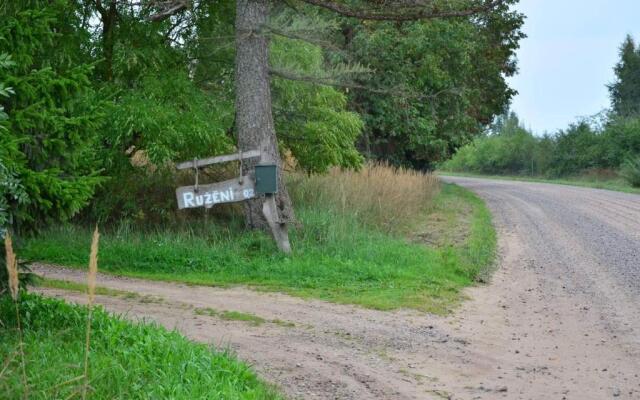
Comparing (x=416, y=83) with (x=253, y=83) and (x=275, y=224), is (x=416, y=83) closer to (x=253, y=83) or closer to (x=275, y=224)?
(x=253, y=83)

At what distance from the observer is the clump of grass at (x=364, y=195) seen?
1841cm

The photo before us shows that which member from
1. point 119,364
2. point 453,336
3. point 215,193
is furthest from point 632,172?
point 119,364

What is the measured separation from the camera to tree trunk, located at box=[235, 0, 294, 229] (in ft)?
49.0

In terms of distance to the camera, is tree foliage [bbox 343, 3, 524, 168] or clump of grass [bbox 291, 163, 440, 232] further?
tree foliage [bbox 343, 3, 524, 168]

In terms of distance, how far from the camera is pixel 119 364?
6332 millimetres

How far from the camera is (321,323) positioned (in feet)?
31.9

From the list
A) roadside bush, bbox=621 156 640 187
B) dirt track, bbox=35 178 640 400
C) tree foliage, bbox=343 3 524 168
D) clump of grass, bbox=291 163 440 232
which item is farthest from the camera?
roadside bush, bbox=621 156 640 187

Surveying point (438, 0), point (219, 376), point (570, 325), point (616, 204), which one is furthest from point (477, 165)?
point (219, 376)

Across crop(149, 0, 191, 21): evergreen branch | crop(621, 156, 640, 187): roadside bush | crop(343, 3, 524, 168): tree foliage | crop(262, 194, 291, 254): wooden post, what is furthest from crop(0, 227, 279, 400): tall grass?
crop(621, 156, 640, 187): roadside bush

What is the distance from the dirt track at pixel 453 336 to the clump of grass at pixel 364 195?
396 cm

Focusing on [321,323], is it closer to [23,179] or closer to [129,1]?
[23,179]

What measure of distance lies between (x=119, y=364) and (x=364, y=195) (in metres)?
13.1

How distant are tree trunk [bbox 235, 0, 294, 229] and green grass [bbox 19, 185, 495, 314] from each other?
1.01m

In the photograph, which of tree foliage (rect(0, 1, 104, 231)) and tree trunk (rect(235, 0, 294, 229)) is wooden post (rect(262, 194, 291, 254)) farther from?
tree foliage (rect(0, 1, 104, 231))
